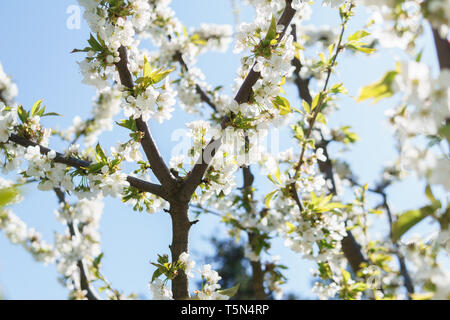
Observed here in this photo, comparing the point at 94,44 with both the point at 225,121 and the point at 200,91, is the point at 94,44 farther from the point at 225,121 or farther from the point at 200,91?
the point at 200,91

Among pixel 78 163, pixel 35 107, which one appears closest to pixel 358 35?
pixel 78 163

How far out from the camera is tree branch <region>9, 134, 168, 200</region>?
1.87 meters

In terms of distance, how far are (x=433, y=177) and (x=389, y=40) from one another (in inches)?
17.1

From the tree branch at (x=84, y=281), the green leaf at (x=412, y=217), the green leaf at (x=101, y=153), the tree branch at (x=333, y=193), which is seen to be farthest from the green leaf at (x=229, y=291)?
the tree branch at (x=84, y=281)

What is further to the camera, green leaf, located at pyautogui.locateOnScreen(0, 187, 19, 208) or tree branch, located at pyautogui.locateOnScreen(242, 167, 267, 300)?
tree branch, located at pyautogui.locateOnScreen(242, 167, 267, 300)

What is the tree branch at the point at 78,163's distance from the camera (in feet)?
6.13


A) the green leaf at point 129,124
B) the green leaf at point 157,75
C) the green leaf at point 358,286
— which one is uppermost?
the green leaf at point 157,75

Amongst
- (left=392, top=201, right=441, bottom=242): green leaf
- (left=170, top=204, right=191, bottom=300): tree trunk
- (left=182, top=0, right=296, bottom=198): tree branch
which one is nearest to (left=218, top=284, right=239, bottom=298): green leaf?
(left=170, top=204, right=191, bottom=300): tree trunk

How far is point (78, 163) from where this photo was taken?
1.87 metres

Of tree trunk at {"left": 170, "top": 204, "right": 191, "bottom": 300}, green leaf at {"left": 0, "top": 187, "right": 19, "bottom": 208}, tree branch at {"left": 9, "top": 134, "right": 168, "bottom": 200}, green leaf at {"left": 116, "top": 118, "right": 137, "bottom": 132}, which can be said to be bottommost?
green leaf at {"left": 0, "top": 187, "right": 19, "bottom": 208}

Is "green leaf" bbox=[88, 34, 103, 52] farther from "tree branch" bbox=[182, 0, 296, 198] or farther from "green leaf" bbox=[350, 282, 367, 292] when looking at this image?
"green leaf" bbox=[350, 282, 367, 292]

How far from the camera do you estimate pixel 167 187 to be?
193 centimetres

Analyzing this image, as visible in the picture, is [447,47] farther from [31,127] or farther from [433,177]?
[31,127]

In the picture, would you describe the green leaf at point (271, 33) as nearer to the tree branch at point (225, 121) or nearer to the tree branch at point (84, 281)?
the tree branch at point (225, 121)
